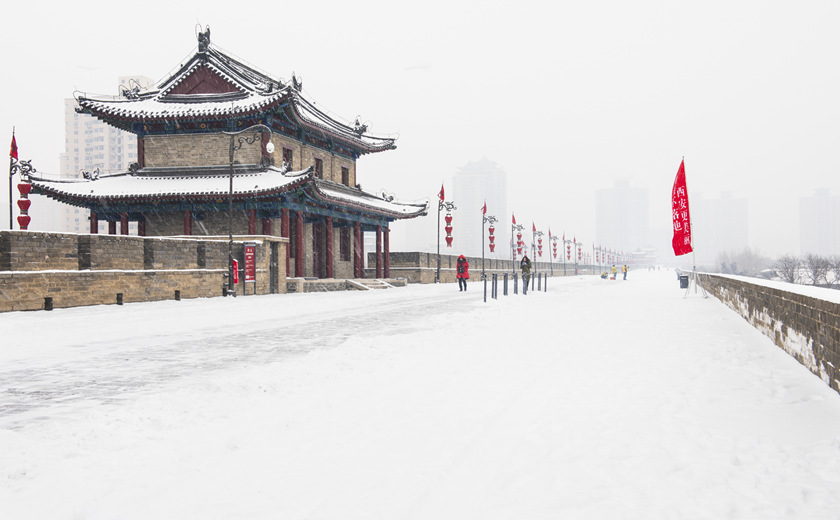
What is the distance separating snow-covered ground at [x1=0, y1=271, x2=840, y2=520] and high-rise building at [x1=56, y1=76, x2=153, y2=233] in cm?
13515

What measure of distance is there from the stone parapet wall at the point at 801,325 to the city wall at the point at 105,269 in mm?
15245

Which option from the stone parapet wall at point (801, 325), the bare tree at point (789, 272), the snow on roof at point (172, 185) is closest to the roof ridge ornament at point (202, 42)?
the snow on roof at point (172, 185)

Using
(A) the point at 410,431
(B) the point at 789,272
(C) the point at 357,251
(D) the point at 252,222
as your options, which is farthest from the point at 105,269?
(B) the point at 789,272

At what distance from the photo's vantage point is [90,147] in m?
132

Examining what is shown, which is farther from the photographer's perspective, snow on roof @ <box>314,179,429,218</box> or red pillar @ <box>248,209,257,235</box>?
snow on roof @ <box>314,179,429,218</box>

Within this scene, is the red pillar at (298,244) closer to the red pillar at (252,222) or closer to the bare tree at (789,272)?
the red pillar at (252,222)

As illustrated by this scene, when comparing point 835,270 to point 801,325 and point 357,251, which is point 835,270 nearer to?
point 357,251

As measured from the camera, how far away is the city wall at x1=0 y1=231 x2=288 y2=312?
1354 cm

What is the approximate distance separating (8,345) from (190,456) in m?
6.42

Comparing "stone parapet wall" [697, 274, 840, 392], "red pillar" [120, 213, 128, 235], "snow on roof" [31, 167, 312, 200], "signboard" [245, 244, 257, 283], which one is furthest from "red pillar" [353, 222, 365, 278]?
"stone parapet wall" [697, 274, 840, 392]

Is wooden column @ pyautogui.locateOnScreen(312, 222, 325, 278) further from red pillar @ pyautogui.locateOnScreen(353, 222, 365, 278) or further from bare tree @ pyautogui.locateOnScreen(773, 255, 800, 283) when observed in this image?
bare tree @ pyautogui.locateOnScreen(773, 255, 800, 283)

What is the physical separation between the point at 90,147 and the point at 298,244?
128 m

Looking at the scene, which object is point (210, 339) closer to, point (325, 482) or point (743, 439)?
point (325, 482)

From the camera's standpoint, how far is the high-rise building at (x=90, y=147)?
126938 mm
